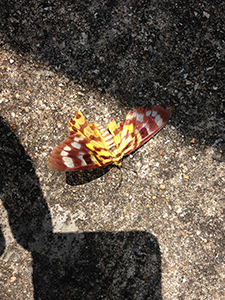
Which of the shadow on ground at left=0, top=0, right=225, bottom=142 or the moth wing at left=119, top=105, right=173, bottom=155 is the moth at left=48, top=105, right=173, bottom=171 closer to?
the moth wing at left=119, top=105, right=173, bottom=155

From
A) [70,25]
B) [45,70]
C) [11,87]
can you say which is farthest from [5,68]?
[70,25]

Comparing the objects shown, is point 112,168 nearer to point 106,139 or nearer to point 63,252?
point 106,139

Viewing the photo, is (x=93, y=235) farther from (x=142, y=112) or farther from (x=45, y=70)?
(x=45, y=70)

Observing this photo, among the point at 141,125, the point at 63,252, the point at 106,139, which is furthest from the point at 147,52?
the point at 63,252

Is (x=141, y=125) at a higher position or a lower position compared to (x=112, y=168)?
higher

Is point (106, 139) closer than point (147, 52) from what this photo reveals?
Yes

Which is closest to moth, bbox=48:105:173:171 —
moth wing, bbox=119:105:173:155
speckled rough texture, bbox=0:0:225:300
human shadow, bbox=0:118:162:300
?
moth wing, bbox=119:105:173:155
